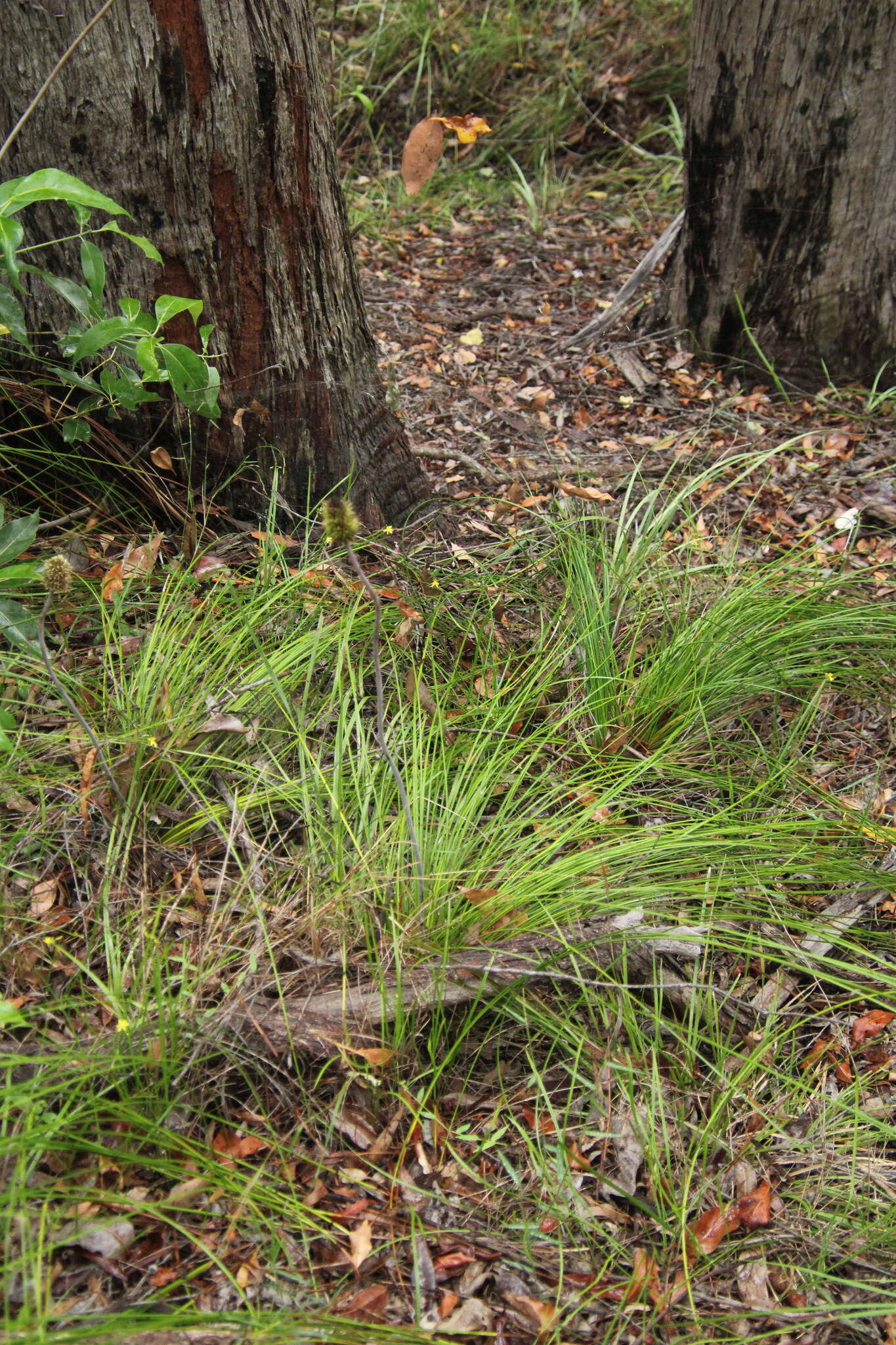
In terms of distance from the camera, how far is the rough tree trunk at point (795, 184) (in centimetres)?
343

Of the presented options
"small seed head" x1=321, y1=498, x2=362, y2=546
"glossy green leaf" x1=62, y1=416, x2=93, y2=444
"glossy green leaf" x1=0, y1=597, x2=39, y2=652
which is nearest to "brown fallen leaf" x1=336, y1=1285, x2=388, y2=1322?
"small seed head" x1=321, y1=498, x2=362, y2=546

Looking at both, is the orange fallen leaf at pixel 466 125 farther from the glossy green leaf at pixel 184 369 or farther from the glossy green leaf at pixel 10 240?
the glossy green leaf at pixel 10 240

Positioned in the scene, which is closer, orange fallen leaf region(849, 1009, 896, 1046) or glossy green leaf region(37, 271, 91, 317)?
orange fallen leaf region(849, 1009, 896, 1046)

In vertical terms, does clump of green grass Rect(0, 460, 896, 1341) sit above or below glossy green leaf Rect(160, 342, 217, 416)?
below

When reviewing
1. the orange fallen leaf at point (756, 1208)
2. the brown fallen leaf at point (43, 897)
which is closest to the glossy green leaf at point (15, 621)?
the brown fallen leaf at point (43, 897)

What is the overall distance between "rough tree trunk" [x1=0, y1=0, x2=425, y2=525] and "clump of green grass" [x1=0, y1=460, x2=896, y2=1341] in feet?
1.31

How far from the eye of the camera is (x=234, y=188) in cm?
236

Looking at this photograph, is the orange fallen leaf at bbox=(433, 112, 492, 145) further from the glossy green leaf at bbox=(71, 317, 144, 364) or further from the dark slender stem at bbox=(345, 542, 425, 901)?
the dark slender stem at bbox=(345, 542, 425, 901)

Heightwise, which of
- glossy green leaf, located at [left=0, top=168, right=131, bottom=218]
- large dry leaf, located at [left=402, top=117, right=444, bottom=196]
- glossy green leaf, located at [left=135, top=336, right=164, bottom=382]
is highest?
large dry leaf, located at [left=402, top=117, right=444, bottom=196]

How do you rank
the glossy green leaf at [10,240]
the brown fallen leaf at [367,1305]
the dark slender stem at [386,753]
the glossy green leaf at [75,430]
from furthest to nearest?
the glossy green leaf at [75,430], the glossy green leaf at [10,240], the dark slender stem at [386,753], the brown fallen leaf at [367,1305]

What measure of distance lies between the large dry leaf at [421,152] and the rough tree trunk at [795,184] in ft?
5.56

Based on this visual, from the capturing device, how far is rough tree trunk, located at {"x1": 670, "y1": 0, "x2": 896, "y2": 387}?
3.43 metres

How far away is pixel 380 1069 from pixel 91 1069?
507mm

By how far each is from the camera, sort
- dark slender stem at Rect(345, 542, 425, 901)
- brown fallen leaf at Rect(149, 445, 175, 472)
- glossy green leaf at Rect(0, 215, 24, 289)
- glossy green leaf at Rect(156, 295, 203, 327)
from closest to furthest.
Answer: dark slender stem at Rect(345, 542, 425, 901) → glossy green leaf at Rect(0, 215, 24, 289) → glossy green leaf at Rect(156, 295, 203, 327) → brown fallen leaf at Rect(149, 445, 175, 472)
